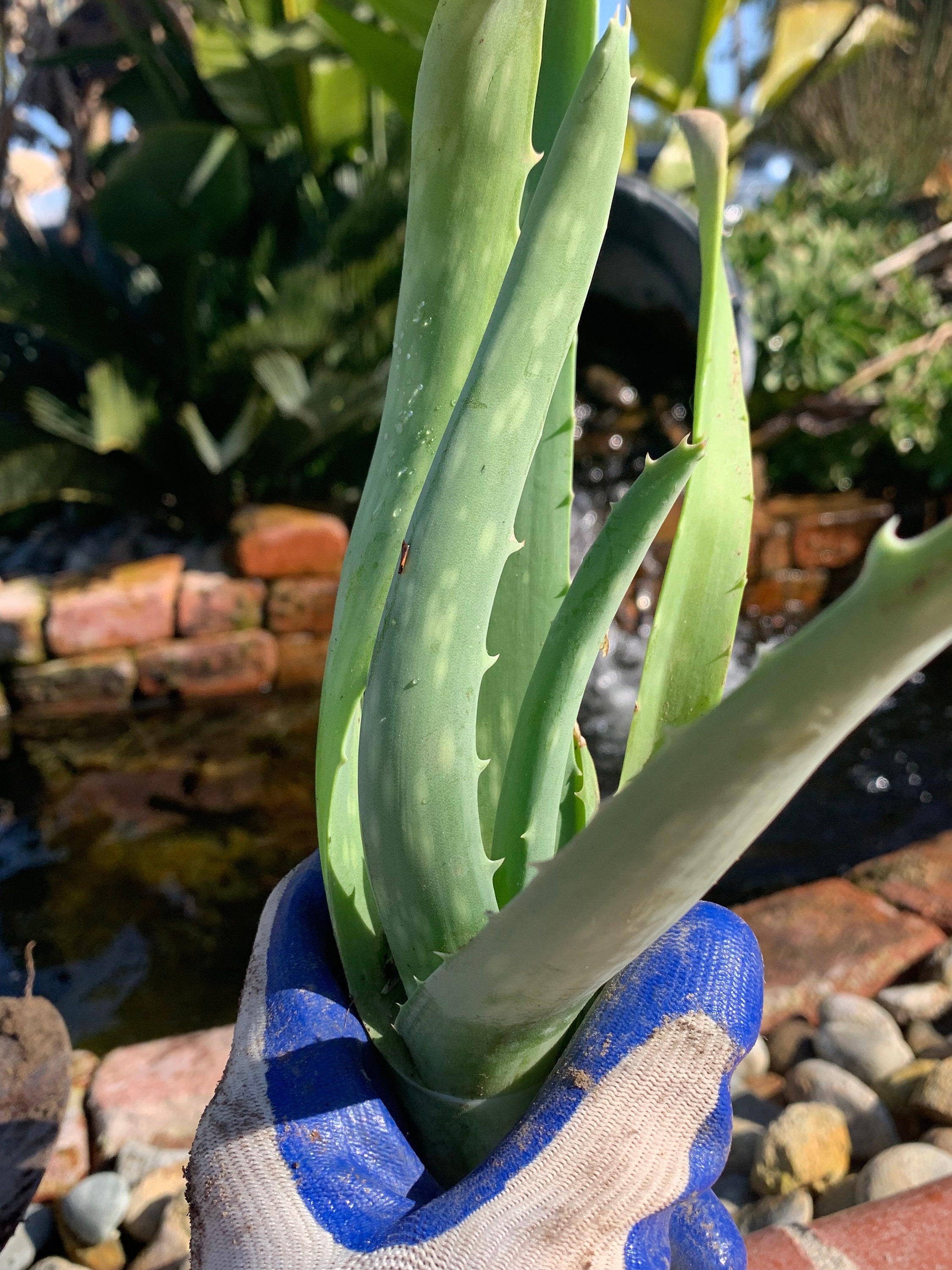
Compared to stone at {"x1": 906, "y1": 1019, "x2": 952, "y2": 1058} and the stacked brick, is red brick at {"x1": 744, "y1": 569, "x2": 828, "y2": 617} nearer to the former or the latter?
the stacked brick

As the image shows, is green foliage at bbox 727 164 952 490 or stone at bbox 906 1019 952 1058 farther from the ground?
green foliage at bbox 727 164 952 490

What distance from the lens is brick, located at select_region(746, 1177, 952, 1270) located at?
0.91 metres

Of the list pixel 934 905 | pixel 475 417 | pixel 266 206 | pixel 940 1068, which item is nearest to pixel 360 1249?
pixel 475 417

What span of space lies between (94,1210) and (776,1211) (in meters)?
0.86

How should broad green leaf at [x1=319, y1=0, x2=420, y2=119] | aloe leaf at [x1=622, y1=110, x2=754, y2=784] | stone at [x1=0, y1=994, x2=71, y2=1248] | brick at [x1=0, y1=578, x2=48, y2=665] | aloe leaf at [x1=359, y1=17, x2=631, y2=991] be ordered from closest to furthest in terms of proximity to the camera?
aloe leaf at [x1=359, y1=17, x2=631, y2=991], aloe leaf at [x1=622, y1=110, x2=754, y2=784], stone at [x1=0, y1=994, x2=71, y2=1248], brick at [x1=0, y1=578, x2=48, y2=665], broad green leaf at [x1=319, y1=0, x2=420, y2=119]

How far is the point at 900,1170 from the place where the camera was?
4.02ft

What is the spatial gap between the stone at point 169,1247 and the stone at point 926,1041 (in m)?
1.12

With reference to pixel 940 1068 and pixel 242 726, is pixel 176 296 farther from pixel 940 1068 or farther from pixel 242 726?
pixel 940 1068

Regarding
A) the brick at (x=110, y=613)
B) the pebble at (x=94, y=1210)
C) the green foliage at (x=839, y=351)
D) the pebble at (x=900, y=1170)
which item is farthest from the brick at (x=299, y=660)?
the pebble at (x=900, y=1170)

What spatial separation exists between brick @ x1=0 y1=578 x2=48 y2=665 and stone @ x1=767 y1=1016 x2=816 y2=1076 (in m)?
2.87

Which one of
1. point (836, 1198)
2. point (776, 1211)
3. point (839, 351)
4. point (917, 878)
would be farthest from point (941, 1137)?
point (839, 351)

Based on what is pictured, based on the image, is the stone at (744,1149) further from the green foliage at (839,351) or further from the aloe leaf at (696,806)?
the green foliage at (839,351)

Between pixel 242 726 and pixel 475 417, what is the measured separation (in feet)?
9.99

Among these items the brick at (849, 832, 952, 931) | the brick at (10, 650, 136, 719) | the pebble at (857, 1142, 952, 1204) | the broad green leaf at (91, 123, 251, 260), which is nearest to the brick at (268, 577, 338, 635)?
the brick at (10, 650, 136, 719)
